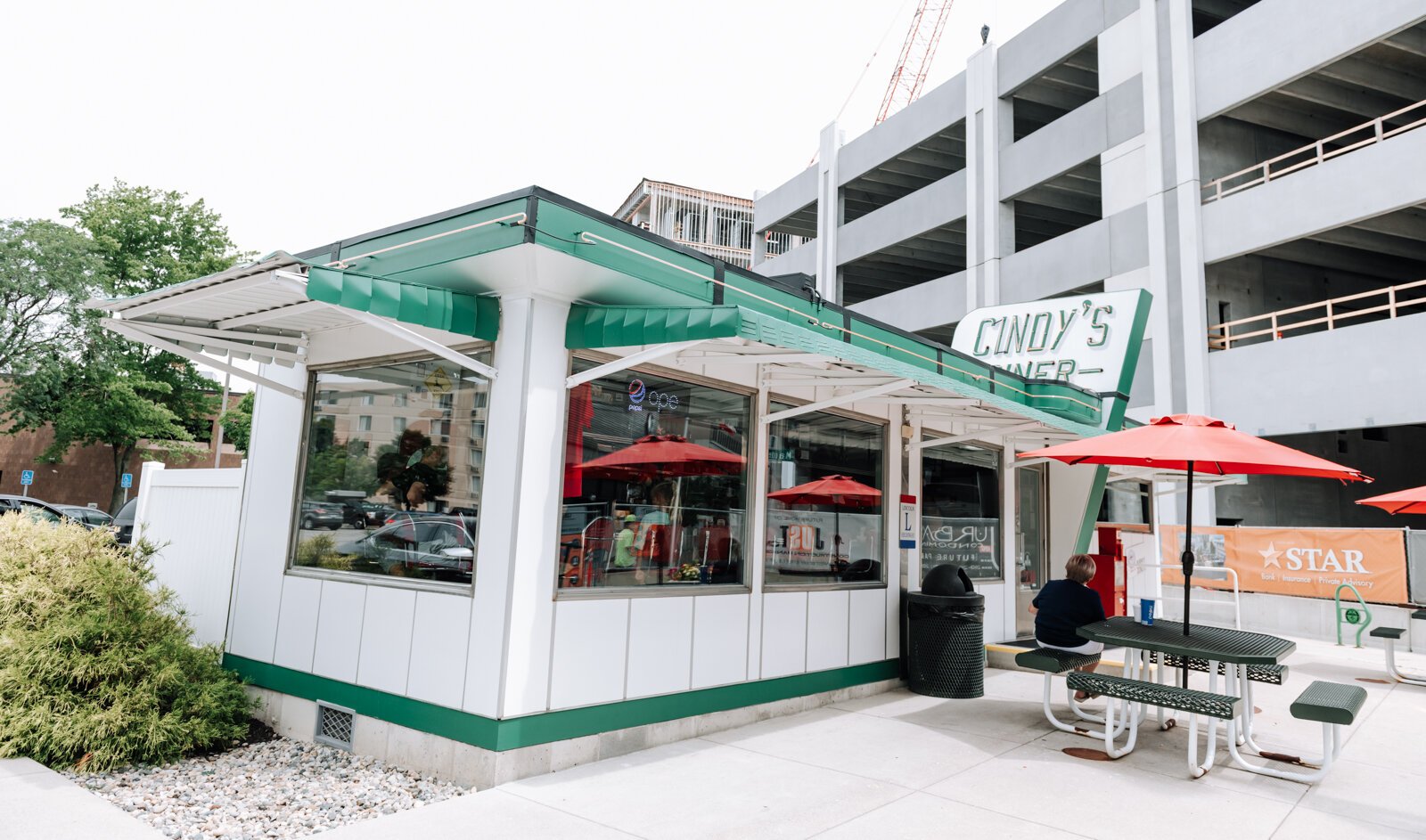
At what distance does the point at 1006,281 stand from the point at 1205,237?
20.3ft

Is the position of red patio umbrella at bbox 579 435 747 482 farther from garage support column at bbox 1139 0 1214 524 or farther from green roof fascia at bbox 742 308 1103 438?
garage support column at bbox 1139 0 1214 524

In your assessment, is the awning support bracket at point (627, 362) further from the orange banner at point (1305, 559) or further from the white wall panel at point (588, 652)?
the orange banner at point (1305, 559)

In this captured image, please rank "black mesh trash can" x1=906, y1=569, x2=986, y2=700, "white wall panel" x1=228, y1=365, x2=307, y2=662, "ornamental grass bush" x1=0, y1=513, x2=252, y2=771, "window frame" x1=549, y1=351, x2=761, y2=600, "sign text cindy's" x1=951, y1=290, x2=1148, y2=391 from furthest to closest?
"sign text cindy's" x1=951, y1=290, x2=1148, y2=391, "black mesh trash can" x1=906, y1=569, x2=986, y2=700, "white wall panel" x1=228, y1=365, x2=307, y2=662, "window frame" x1=549, y1=351, x2=761, y2=600, "ornamental grass bush" x1=0, y1=513, x2=252, y2=771

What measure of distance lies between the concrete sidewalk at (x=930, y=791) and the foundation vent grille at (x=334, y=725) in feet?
5.14

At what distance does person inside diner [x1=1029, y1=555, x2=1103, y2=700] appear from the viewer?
7.47m

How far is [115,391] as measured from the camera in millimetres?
32688

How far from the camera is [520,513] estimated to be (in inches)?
216

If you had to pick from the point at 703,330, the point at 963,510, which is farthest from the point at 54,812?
the point at 963,510

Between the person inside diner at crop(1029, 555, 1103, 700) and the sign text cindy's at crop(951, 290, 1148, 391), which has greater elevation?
Answer: the sign text cindy's at crop(951, 290, 1148, 391)

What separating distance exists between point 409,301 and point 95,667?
3450mm

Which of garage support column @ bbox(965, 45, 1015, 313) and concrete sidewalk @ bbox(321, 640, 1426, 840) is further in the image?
garage support column @ bbox(965, 45, 1015, 313)

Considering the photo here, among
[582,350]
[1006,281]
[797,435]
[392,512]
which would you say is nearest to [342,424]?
[392,512]

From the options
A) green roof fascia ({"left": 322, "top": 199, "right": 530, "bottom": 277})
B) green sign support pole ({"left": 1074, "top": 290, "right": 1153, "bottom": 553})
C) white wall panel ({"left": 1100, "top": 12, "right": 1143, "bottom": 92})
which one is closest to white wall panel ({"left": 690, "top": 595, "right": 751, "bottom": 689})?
green roof fascia ({"left": 322, "top": 199, "right": 530, "bottom": 277})

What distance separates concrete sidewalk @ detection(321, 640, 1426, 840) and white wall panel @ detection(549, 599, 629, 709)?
0.47 meters
